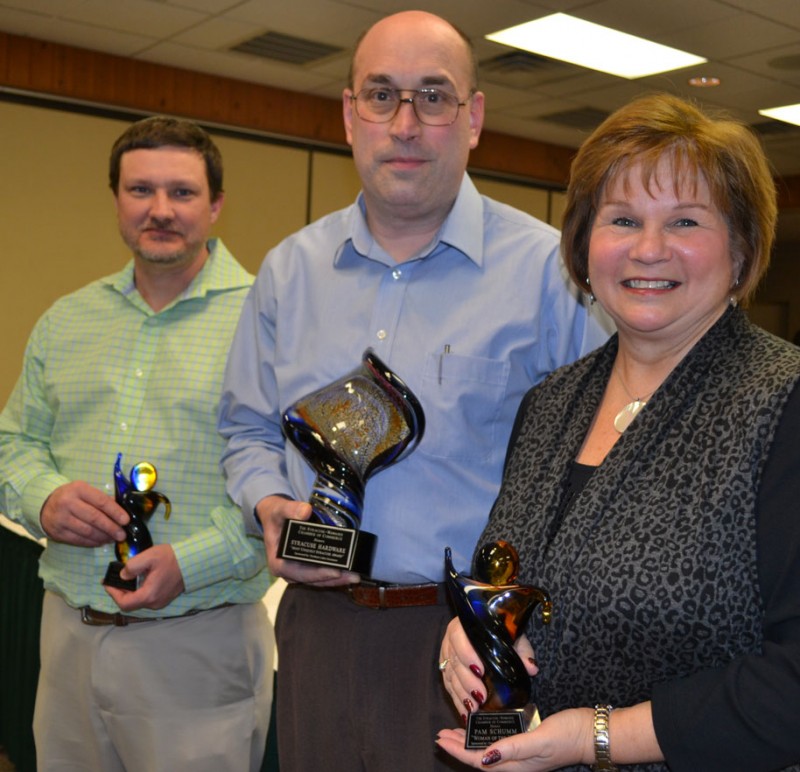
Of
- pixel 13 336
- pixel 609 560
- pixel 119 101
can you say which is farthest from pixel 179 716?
pixel 119 101

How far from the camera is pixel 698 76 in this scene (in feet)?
22.1

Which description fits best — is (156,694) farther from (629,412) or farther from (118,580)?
(629,412)

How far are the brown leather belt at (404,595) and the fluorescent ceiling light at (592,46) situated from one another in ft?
15.1

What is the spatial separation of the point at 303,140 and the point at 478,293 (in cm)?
652

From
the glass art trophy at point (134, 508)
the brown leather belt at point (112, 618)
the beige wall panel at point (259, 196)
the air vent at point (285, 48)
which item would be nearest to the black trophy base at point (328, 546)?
the glass art trophy at point (134, 508)

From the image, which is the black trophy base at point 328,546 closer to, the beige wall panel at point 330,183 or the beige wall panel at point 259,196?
the beige wall panel at point 259,196

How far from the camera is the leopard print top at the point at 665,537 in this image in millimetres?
1145

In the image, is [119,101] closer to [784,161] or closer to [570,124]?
[570,124]

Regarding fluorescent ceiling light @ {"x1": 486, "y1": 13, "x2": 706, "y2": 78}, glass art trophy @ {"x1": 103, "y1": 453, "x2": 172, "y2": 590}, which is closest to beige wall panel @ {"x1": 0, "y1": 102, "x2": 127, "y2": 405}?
fluorescent ceiling light @ {"x1": 486, "y1": 13, "x2": 706, "y2": 78}

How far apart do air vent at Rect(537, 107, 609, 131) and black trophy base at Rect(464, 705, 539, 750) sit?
7.10m

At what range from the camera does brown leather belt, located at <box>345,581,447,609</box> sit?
1612 mm

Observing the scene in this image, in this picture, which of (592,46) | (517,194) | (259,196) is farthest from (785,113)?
(259,196)

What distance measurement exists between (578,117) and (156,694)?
6.92m

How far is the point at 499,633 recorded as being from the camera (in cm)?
124
